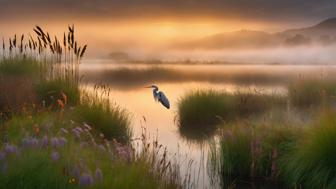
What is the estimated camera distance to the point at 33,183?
565 cm

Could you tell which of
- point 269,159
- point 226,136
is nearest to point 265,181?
point 269,159

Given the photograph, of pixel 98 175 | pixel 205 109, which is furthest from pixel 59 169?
pixel 205 109

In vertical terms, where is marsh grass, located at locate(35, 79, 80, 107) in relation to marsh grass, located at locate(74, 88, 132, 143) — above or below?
above

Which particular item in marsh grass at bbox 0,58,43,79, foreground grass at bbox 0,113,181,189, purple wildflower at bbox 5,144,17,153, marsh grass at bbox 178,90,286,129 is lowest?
marsh grass at bbox 178,90,286,129

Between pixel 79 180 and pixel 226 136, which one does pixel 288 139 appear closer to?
pixel 226 136

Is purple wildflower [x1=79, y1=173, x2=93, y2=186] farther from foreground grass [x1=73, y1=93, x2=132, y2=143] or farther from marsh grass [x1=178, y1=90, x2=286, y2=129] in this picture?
marsh grass [x1=178, y1=90, x2=286, y2=129]

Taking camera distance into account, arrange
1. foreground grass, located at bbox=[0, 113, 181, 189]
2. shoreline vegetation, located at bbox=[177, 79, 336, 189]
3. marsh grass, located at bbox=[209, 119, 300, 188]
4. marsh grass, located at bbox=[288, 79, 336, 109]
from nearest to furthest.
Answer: foreground grass, located at bbox=[0, 113, 181, 189]
shoreline vegetation, located at bbox=[177, 79, 336, 189]
marsh grass, located at bbox=[209, 119, 300, 188]
marsh grass, located at bbox=[288, 79, 336, 109]

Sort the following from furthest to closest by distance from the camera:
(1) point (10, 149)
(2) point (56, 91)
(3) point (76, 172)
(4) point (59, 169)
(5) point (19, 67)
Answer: (5) point (19, 67) < (2) point (56, 91) < (4) point (59, 169) < (3) point (76, 172) < (1) point (10, 149)

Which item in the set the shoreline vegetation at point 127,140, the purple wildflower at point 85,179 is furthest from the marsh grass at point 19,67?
the purple wildflower at point 85,179

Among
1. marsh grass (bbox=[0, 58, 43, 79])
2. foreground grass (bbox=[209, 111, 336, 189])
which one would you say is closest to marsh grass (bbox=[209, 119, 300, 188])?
foreground grass (bbox=[209, 111, 336, 189])

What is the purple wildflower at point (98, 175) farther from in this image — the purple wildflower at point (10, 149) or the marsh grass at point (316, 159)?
the marsh grass at point (316, 159)

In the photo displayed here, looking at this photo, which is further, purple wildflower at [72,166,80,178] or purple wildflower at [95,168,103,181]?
purple wildflower at [72,166,80,178]

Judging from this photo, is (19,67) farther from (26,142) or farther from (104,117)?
(26,142)

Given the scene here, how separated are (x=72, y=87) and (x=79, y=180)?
8394 mm
